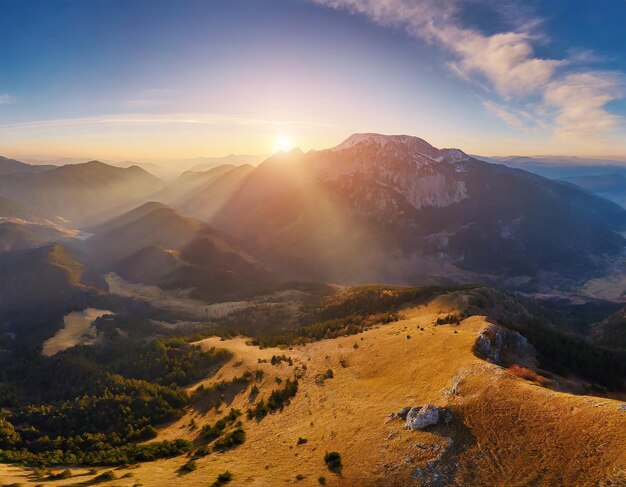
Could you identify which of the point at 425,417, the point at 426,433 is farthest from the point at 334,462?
the point at 425,417

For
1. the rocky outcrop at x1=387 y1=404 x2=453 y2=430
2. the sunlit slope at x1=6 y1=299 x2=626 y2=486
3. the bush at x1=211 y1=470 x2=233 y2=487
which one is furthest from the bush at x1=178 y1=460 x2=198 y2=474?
the rocky outcrop at x1=387 y1=404 x2=453 y2=430

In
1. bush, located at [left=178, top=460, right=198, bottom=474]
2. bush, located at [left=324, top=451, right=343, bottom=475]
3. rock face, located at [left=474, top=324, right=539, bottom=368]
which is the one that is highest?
rock face, located at [left=474, top=324, right=539, bottom=368]

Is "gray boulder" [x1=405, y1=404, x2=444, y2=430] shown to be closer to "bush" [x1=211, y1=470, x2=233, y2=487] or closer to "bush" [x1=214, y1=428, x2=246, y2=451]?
"bush" [x1=211, y1=470, x2=233, y2=487]

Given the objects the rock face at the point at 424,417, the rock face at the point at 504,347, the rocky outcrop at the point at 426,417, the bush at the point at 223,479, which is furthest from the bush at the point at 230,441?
the rock face at the point at 504,347

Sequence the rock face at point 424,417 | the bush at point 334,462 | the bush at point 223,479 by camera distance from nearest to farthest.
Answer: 1. the bush at point 223,479
2. the bush at point 334,462
3. the rock face at point 424,417

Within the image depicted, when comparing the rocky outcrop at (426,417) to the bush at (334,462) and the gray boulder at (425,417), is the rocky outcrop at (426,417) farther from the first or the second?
the bush at (334,462)

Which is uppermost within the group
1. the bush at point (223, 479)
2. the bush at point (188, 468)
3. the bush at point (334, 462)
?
the bush at point (334, 462)
